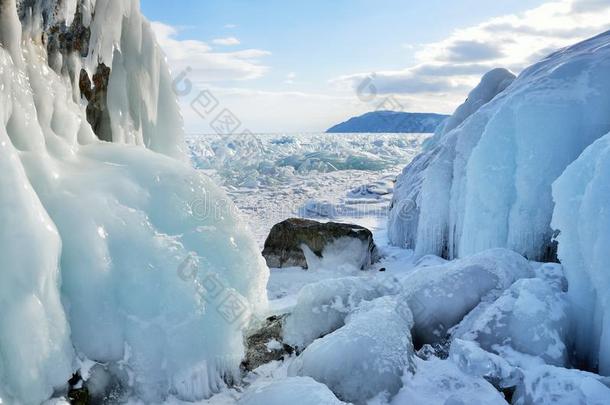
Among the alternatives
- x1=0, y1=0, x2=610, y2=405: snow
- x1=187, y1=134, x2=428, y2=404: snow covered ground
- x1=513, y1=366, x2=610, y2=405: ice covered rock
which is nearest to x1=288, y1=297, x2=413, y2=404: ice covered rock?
x1=0, y1=0, x2=610, y2=405: snow

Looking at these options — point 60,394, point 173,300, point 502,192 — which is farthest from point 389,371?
point 502,192

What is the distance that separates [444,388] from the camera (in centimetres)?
339

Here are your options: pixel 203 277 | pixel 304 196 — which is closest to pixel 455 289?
pixel 203 277

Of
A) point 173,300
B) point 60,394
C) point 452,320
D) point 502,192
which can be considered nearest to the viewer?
point 60,394

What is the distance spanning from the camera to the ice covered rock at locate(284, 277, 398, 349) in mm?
4434

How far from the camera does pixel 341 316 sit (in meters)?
4.53

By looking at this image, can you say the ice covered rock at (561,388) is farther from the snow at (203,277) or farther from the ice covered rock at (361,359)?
the ice covered rock at (361,359)

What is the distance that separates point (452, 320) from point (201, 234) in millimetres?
2423

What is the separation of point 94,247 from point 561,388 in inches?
122

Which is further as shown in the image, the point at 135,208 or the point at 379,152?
the point at 379,152

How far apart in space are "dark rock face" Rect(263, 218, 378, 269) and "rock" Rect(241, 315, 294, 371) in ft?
9.29

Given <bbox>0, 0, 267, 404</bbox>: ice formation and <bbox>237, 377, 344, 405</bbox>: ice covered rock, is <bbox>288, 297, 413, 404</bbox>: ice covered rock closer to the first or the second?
<bbox>237, 377, 344, 405</bbox>: ice covered rock

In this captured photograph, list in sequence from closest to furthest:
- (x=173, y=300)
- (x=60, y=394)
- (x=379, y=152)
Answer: (x=60, y=394)
(x=173, y=300)
(x=379, y=152)

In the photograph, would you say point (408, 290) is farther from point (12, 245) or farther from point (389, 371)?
point (12, 245)
